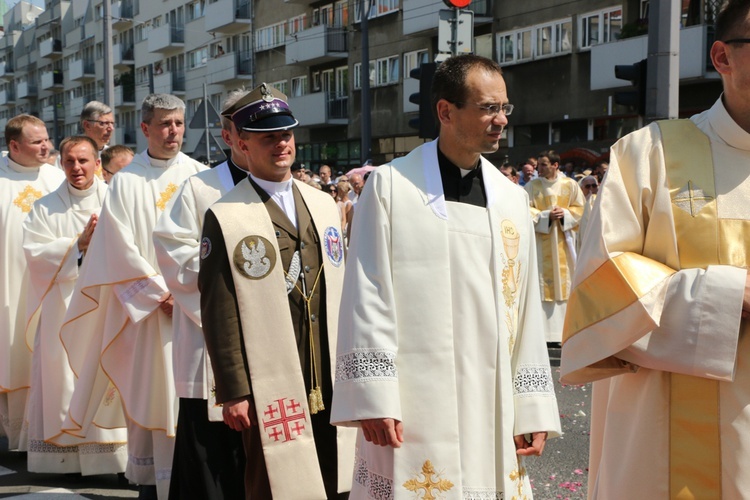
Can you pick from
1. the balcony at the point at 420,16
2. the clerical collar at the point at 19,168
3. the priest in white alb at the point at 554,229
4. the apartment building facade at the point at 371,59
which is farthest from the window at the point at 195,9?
the clerical collar at the point at 19,168

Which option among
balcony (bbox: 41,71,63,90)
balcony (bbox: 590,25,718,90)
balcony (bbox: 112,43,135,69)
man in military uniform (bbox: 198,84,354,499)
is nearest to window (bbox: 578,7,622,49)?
balcony (bbox: 590,25,718,90)

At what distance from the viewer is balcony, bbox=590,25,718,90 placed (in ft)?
77.9

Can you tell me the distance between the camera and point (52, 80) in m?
80.9

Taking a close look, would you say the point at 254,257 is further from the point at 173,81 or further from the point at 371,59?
the point at 173,81

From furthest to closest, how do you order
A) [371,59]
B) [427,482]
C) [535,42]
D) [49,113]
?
[49,113] < [371,59] < [535,42] < [427,482]

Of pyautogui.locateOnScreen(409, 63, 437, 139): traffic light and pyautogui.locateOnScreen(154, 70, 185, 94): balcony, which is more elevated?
pyautogui.locateOnScreen(154, 70, 185, 94): balcony

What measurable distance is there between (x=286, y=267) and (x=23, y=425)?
402cm

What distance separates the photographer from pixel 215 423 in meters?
4.90

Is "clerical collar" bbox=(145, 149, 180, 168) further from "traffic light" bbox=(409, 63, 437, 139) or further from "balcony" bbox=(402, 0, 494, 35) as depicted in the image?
"balcony" bbox=(402, 0, 494, 35)

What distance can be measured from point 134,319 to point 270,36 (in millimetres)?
43489

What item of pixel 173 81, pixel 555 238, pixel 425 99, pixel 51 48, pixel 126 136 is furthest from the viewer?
pixel 51 48

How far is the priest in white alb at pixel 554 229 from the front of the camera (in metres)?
12.4

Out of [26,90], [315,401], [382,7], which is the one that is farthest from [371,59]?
[26,90]

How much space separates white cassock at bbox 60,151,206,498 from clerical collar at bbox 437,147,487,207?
2.76 m
